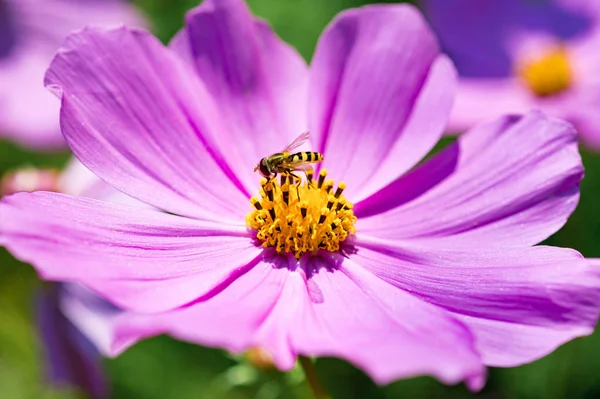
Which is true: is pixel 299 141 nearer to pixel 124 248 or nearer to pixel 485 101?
pixel 124 248

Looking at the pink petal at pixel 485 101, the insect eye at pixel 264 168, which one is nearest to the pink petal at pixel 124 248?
the insect eye at pixel 264 168

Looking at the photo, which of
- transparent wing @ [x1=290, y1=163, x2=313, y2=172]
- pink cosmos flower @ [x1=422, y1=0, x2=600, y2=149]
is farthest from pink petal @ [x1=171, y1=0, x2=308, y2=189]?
pink cosmos flower @ [x1=422, y1=0, x2=600, y2=149]

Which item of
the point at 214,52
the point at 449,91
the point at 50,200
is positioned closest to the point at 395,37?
the point at 449,91

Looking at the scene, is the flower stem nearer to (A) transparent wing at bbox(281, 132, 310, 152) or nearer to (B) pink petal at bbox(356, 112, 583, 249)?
(B) pink petal at bbox(356, 112, 583, 249)

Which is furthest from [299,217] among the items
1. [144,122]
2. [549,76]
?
[549,76]

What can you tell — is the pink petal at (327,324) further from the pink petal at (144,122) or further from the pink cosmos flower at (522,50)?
the pink cosmos flower at (522,50)

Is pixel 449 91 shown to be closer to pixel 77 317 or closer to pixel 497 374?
pixel 497 374

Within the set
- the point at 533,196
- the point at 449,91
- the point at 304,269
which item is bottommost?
the point at 304,269
